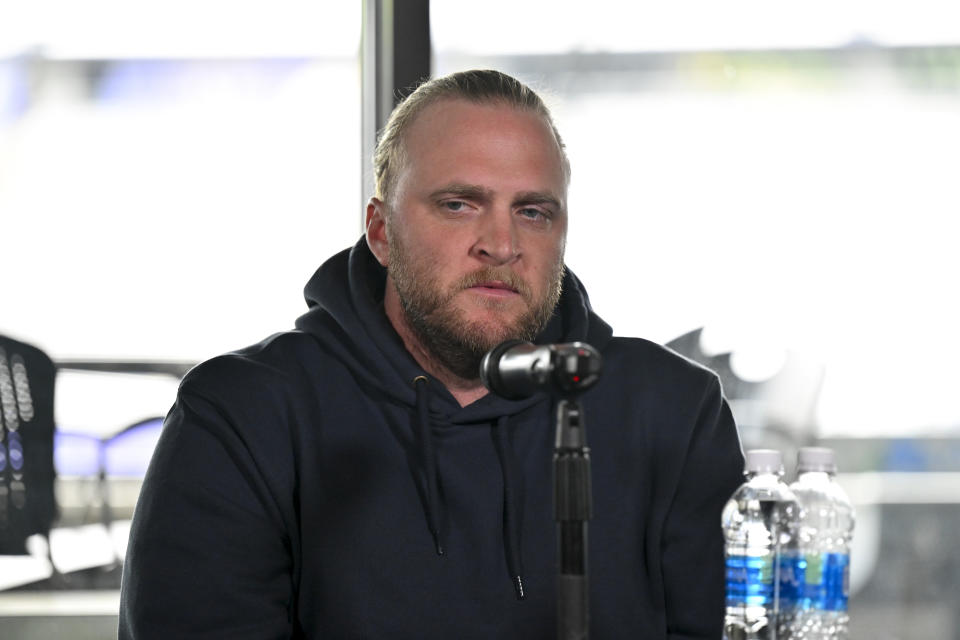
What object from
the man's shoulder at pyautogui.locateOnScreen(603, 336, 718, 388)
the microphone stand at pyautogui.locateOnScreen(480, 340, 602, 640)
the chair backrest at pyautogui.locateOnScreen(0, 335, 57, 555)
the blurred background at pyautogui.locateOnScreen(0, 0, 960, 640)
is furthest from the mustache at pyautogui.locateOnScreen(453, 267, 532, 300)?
the chair backrest at pyautogui.locateOnScreen(0, 335, 57, 555)

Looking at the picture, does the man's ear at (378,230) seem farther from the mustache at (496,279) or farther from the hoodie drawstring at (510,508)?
the hoodie drawstring at (510,508)

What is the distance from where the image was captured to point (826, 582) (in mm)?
1313

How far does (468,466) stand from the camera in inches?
65.4

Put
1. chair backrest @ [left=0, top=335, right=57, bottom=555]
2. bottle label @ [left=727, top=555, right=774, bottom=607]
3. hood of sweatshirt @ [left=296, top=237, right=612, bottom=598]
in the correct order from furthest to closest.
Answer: chair backrest @ [left=0, top=335, right=57, bottom=555]
hood of sweatshirt @ [left=296, top=237, right=612, bottom=598]
bottle label @ [left=727, top=555, right=774, bottom=607]

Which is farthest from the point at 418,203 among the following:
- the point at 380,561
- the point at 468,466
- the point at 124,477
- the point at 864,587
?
the point at 864,587

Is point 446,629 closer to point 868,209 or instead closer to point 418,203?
point 418,203

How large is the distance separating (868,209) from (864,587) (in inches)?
35.7

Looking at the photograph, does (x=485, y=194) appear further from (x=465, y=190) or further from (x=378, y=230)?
(x=378, y=230)

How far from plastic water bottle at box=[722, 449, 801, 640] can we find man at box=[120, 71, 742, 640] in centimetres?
13

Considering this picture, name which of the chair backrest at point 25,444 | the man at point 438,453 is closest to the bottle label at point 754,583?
the man at point 438,453

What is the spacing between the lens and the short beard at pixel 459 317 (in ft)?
5.44

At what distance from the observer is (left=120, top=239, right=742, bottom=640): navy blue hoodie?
150 centimetres

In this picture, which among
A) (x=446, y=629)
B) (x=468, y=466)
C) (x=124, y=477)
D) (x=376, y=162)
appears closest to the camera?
(x=446, y=629)

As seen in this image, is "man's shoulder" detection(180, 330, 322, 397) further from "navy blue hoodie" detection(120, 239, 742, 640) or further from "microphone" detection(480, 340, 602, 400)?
"microphone" detection(480, 340, 602, 400)
